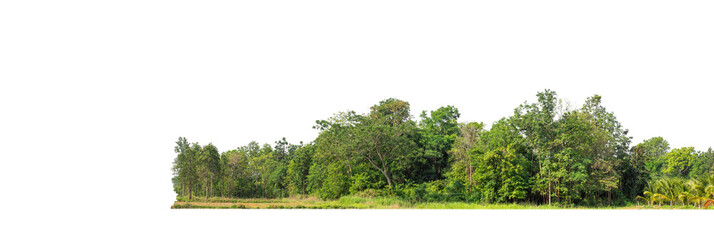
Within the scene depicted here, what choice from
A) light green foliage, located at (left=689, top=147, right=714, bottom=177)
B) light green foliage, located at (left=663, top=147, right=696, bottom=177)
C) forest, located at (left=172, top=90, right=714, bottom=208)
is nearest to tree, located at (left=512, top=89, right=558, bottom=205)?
forest, located at (left=172, top=90, right=714, bottom=208)

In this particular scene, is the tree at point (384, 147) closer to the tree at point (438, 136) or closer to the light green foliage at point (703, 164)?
the tree at point (438, 136)

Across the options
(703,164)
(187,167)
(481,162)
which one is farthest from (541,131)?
(703,164)

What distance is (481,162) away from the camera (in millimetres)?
28844

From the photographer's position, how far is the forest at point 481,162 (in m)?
27.7

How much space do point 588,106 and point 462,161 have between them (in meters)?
13.3

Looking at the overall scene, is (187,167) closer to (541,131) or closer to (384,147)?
(384,147)

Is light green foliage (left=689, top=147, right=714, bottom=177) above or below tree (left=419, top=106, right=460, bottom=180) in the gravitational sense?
below

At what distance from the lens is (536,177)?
28.8 m

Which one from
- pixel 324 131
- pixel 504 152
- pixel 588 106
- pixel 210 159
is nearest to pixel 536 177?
pixel 504 152

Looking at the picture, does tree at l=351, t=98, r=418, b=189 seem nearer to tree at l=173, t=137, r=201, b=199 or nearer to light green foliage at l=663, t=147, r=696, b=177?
tree at l=173, t=137, r=201, b=199

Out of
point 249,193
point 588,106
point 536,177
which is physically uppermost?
point 588,106

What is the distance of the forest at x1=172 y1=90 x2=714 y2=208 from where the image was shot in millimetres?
27688

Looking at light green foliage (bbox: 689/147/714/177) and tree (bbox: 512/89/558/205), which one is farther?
light green foliage (bbox: 689/147/714/177)

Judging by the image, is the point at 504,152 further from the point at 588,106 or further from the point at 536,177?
the point at 588,106
